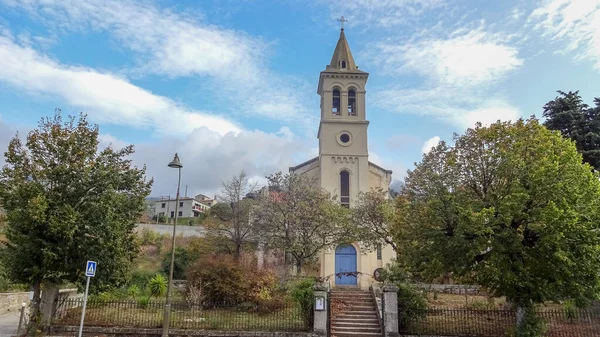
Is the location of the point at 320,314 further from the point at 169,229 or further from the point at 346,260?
the point at 169,229

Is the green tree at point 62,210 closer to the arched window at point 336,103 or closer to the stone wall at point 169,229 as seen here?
the arched window at point 336,103

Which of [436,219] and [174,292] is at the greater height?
[436,219]

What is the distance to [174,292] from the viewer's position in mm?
23500

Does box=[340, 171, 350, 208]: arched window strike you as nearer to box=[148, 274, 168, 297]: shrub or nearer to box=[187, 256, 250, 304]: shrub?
box=[187, 256, 250, 304]: shrub

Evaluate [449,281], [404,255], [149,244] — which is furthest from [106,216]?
[149,244]

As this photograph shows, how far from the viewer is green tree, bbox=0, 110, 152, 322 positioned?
13.8m

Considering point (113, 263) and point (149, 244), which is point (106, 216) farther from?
point (149, 244)

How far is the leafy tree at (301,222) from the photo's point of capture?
23.6 m

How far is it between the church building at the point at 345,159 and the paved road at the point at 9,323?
16.3m

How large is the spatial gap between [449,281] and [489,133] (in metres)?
13.4

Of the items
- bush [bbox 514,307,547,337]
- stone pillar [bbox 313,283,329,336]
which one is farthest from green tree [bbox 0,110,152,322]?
bush [bbox 514,307,547,337]

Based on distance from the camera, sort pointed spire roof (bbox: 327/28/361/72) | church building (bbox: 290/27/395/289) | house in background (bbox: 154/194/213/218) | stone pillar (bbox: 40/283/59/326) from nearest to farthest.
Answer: stone pillar (bbox: 40/283/59/326), church building (bbox: 290/27/395/289), pointed spire roof (bbox: 327/28/361/72), house in background (bbox: 154/194/213/218)

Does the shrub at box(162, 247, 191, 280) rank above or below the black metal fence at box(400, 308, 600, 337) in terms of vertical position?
above

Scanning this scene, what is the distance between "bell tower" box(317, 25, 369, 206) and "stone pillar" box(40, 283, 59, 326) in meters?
17.6
